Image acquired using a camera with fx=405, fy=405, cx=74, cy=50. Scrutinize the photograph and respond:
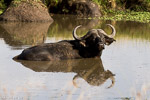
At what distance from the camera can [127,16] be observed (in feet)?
78.2

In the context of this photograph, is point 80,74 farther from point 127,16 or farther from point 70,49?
point 127,16

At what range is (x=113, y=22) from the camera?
21.1 meters

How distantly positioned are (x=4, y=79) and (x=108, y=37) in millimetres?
3739

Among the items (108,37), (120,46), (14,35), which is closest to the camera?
(108,37)

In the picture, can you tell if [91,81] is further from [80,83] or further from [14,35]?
[14,35]

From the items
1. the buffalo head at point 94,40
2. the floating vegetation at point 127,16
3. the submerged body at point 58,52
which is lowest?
the floating vegetation at point 127,16

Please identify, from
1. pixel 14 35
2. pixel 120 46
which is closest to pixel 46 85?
pixel 120 46

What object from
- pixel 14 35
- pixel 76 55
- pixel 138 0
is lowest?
pixel 138 0

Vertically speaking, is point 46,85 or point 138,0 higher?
point 46,85

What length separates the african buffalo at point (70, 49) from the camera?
10219 mm

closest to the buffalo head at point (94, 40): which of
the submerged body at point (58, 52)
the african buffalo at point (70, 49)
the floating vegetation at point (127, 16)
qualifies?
the african buffalo at point (70, 49)

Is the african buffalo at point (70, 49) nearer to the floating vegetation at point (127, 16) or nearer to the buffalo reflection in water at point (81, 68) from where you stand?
the buffalo reflection in water at point (81, 68)

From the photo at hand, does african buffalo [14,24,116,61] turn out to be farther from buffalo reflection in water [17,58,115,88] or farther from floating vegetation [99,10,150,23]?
floating vegetation [99,10,150,23]

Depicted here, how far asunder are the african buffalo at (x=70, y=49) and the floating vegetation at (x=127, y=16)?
1114 cm
